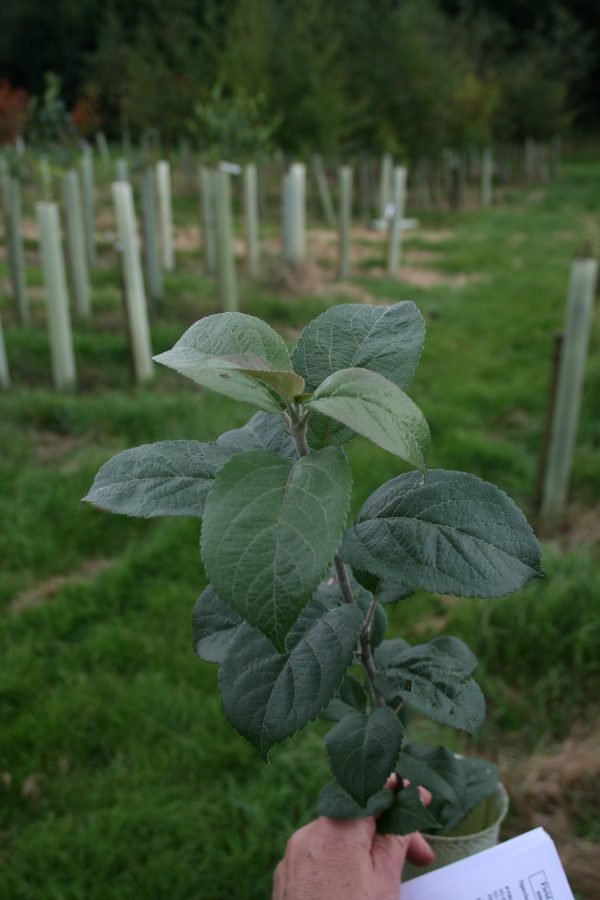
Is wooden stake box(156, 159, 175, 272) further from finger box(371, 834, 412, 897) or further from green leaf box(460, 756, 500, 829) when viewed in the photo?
finger box(371, 834, 412, 897)

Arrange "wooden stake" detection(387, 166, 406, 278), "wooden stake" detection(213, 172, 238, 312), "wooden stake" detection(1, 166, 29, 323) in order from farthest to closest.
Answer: "wooden stake" detection(387, 166, 406, 278), "wooden stake" detection(1, 166, 29, 323), "wooden stake" detection(213, 172, 238, 312)

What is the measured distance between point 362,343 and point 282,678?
41 cm

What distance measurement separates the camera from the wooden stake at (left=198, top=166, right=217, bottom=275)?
23.5ft

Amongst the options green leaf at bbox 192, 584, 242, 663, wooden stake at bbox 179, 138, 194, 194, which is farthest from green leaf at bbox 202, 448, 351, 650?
wooden stake at bbox 179, 138, 194, 194

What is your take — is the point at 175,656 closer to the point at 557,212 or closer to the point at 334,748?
the point at 334,748

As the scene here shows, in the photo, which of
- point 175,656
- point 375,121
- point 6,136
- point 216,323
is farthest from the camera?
point 375,121

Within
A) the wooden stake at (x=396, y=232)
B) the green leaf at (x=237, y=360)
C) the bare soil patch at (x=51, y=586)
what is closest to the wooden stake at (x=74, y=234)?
the bare soil patch at (x=51, y=586)

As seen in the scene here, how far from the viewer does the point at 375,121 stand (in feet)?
41.5

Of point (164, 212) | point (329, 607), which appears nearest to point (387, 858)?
point (329, 607)

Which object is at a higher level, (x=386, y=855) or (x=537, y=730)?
(x=386, y=855)

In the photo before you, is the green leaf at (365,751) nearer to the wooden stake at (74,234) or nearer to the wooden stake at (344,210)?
the wooden stake at (74,234)

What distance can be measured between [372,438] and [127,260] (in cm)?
438

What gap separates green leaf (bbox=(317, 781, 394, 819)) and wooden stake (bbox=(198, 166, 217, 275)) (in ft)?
20.1

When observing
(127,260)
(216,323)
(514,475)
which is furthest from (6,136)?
(216,323)
